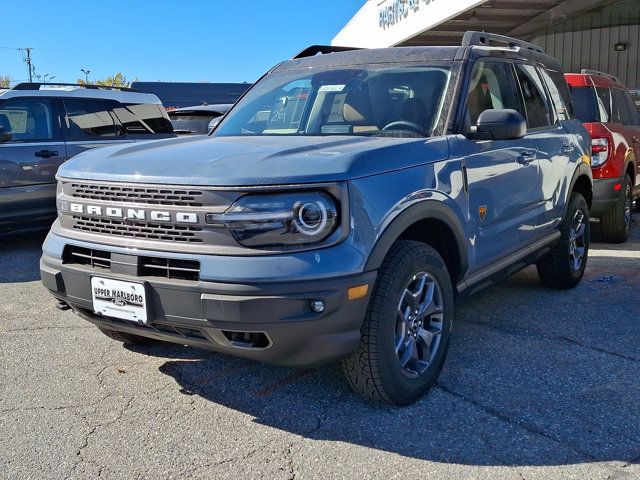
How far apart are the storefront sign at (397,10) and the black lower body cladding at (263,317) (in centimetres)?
1582

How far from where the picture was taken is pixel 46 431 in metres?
3.14

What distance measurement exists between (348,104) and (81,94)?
201 inches

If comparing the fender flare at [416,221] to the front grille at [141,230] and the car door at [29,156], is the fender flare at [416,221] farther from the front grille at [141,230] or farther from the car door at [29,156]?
the car door at [29,156]

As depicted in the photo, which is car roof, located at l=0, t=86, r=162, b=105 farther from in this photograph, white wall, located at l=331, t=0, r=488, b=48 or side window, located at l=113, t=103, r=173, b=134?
white wall, located at l=331, t=0, r=488, b=48

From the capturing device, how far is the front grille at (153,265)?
2.90 meters

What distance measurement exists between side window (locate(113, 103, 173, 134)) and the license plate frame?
591 cm

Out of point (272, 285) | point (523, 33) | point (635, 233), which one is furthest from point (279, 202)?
point (523, 33)

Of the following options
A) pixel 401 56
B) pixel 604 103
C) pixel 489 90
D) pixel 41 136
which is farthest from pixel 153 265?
pixel 604 103

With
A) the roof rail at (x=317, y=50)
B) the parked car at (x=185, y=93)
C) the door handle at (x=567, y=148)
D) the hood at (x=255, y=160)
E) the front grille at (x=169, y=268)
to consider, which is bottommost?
the front grille at (x=169, y=268)

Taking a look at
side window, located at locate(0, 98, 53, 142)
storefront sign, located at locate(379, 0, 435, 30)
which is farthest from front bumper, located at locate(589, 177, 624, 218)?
storefront sign, located at locate(379, 0, 435, 30)

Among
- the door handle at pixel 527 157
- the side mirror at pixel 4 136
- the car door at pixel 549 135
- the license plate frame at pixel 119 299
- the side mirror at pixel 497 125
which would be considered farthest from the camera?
the side mirror at pixel 4 136

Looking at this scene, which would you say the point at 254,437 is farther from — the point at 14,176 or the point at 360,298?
the point at 14,176

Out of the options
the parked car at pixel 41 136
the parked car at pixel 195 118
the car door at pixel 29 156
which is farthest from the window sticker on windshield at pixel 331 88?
the parked car at pixel 195 118

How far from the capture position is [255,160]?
3.02 meters
